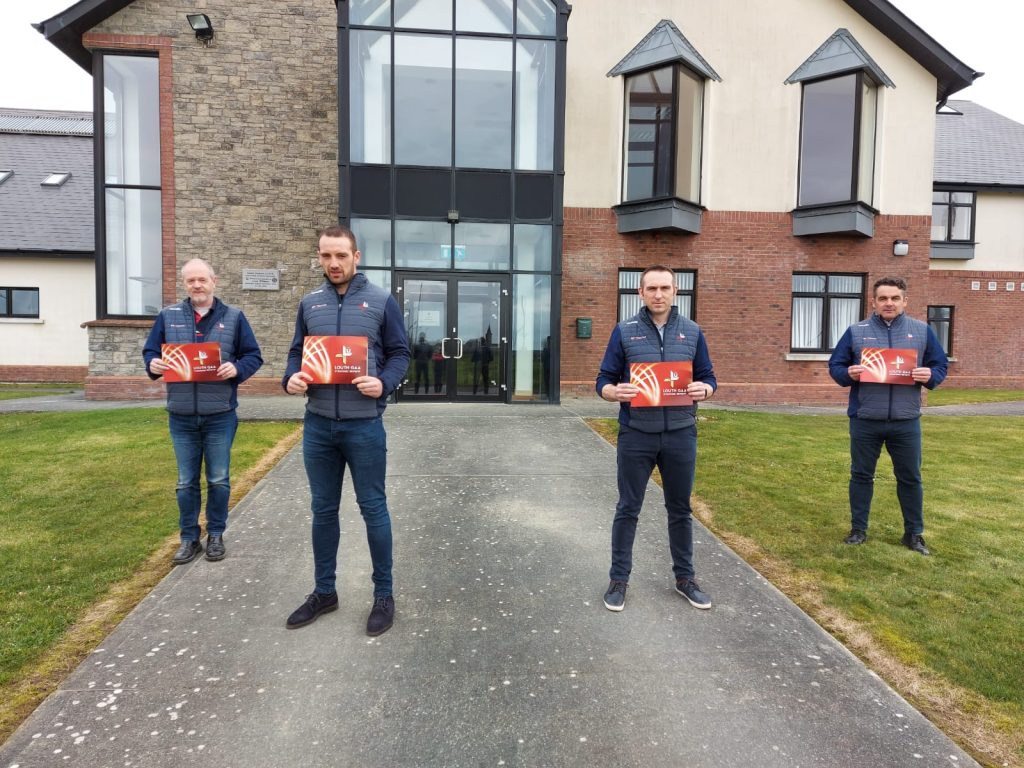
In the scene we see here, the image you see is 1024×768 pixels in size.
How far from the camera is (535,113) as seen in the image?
11875mm

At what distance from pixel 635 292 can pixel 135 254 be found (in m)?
11.0

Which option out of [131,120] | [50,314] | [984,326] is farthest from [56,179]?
[984,326]

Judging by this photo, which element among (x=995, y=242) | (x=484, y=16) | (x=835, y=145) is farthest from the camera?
(x=995, y=242)

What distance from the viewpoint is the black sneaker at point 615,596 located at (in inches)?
138

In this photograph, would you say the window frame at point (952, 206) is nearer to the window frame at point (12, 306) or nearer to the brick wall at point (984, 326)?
the brick wall at point (984, 326)

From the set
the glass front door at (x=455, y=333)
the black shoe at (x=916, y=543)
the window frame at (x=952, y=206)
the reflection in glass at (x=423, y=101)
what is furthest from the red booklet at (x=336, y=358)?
the window frame at (x=952, y=206)

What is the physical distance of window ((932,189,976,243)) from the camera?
65.3 ft

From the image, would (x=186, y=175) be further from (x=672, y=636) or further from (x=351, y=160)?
(x=672, y=636)

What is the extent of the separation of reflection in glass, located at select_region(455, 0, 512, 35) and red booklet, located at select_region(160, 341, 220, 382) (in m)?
10.1

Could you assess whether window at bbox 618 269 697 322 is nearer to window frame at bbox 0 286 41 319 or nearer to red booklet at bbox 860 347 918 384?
red booklet at bbox 860 347 918 384

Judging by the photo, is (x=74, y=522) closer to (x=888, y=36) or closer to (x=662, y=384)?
(x=662, y=384)

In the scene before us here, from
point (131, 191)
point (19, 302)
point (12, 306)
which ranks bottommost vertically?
point (12, 306)

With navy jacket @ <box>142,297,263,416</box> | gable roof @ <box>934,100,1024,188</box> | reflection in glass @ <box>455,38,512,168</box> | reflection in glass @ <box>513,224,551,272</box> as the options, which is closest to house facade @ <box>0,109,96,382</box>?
reflection in glass @ <box>455,38,512,168</box>

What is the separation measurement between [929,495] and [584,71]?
35.6 feet
